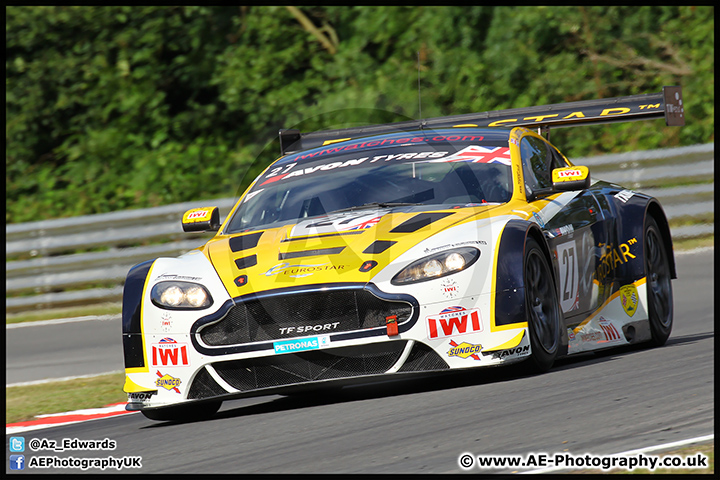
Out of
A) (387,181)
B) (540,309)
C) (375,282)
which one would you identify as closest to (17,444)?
(375,282)

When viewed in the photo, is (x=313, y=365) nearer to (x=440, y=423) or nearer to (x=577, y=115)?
(x=440, y=423)

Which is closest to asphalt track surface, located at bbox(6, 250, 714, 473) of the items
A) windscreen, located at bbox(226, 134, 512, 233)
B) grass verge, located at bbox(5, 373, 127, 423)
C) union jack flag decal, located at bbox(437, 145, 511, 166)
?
grass verge, located at bbox(5, 373, 127, 423)

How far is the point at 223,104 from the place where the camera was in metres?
18.1

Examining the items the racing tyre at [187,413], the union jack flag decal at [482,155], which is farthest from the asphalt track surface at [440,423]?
the union jack flag decal at [482,155]

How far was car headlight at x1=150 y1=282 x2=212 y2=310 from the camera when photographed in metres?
5.05

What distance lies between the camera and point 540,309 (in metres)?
5.30

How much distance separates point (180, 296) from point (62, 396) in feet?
8.52

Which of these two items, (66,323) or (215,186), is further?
(215,186)

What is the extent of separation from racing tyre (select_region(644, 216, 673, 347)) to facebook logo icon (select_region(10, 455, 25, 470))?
401 cm

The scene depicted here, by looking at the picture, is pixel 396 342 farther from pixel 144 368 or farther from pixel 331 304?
pixel 144 368

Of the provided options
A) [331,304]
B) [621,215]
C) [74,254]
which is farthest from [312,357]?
[74,254]

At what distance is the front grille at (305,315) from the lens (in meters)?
4.82

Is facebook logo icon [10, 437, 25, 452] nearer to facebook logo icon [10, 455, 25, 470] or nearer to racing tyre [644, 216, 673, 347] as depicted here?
facebook logo icon [10, 455, 25, 470]
